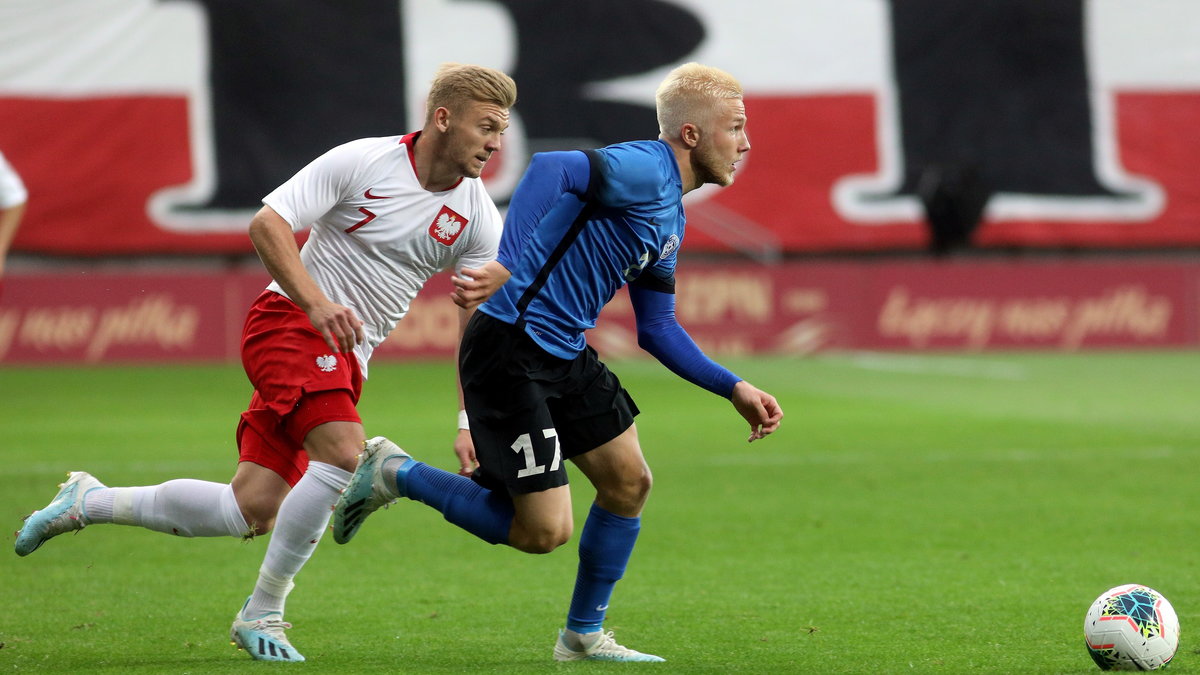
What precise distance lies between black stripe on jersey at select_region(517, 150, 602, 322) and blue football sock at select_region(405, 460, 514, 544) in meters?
0.57

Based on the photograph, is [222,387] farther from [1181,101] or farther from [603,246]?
[1181,101]

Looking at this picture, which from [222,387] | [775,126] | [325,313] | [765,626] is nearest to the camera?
[325,313]

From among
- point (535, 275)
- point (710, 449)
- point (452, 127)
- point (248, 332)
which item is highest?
point (452, 127)

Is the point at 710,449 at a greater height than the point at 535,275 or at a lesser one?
lesser

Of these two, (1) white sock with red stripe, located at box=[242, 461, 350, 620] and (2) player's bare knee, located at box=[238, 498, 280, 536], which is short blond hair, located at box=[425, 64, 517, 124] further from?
(2) player's bare knee, located at box=[238, 498, 280, 536]

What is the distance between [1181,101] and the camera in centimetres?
2575

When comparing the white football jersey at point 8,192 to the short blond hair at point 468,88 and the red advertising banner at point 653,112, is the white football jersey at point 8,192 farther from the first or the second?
the red advertising banner at point 653,112

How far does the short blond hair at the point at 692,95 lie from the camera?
4598 millimetres

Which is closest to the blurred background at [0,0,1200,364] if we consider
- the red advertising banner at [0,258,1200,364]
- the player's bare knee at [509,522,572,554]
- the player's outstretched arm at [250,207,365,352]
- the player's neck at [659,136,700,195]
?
the red advertising banner at [0,258,1200,364]

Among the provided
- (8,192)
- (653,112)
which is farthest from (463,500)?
(653,112)

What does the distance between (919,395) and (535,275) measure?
11076 mm

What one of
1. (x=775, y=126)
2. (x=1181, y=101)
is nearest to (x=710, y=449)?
(x=775, y=126)

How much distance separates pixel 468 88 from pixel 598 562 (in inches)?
59.7

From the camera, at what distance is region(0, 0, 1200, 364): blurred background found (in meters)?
23.9
